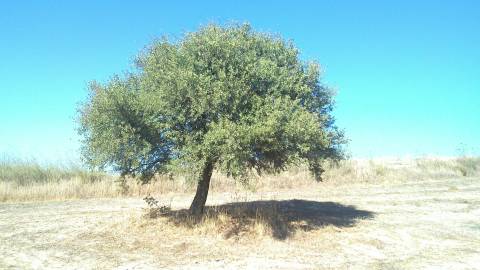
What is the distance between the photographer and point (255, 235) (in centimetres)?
1387

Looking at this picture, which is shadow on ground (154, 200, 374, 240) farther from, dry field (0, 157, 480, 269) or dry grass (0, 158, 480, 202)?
dry grass (0, 158, 480, 202)

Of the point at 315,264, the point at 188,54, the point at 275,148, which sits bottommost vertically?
the point at 315,264

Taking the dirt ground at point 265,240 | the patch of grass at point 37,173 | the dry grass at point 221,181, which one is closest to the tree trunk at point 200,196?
the dirt ground at point 265,240

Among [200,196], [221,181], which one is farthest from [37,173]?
[200,196]

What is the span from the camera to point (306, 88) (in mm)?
14094

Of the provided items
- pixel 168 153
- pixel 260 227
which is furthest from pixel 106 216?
pixel 260 227

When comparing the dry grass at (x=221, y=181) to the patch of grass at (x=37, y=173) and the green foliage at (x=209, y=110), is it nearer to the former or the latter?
the patch of grass at (x=37, y=173)

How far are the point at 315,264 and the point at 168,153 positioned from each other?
5.14m

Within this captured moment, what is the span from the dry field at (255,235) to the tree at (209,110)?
162cm

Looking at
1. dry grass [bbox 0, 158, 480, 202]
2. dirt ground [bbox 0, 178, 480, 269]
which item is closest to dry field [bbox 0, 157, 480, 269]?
dirt ground [bbox 0, 178, 480, 269]

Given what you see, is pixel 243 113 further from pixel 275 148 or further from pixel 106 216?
pixel 106 216

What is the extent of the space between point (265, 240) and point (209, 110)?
379 cm

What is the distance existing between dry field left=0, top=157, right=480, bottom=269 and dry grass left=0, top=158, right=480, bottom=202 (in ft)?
8.20

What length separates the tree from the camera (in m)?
12.6
